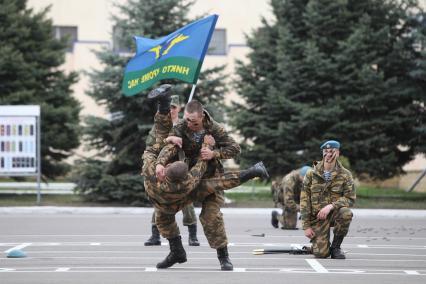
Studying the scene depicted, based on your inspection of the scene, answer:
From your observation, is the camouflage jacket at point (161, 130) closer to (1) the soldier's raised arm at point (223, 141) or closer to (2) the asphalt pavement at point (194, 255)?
(1) the soldier's raised arm at point (223, 141)

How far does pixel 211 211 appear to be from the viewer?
11.0 meters

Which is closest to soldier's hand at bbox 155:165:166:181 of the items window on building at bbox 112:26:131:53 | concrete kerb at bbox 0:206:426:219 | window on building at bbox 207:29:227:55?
concrete kerb at bbox 0:206:426:219

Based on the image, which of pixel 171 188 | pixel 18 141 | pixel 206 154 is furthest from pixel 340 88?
pixel 171 188

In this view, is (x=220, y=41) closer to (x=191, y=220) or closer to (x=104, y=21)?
(x=104, y=21)

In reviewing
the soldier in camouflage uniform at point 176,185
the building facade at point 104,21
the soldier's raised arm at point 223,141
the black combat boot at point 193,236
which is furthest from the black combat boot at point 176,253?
the building facade at point 104,21

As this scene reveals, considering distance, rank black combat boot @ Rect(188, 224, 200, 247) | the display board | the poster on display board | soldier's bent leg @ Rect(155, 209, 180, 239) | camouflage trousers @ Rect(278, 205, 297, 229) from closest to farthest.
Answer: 1. soldier's bent leg @ Rect(155, 209, 180, 239)
2. black combat boot @ Rect(188, 224, 200, 247)
3. camouflage trousers @ Rect(278, 205, 297, 229)
4. the poster on display board
5. the display board

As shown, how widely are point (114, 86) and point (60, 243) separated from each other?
13561 millimetres

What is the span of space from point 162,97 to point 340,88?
20.5 m

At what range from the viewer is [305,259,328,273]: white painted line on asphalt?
37.4 feet

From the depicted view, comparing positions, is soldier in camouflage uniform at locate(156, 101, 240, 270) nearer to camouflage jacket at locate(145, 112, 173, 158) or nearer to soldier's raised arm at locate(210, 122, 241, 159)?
soldier's raised arm at locate(210, 122, 241, 159)

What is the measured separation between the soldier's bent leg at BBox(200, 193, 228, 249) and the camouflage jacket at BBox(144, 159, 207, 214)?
0.85 feet

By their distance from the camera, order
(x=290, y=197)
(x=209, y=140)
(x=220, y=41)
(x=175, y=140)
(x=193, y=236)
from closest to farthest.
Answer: (x=175, y=140) < (x=209, y=140) < (x=193, y=236) < (x=290, y=197) < (x=220, y=41)

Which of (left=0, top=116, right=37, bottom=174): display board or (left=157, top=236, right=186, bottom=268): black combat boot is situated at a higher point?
(left=0, top=116, right=37, bottom=174): display board

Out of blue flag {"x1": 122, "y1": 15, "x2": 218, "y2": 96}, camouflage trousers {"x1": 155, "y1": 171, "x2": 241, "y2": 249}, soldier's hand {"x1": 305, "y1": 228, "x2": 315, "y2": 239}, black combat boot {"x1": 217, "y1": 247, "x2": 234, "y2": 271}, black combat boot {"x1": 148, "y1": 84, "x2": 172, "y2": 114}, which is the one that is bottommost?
black combat boot {"x1": 217, "y1": 247, "x2": 234, "y2": 271}
